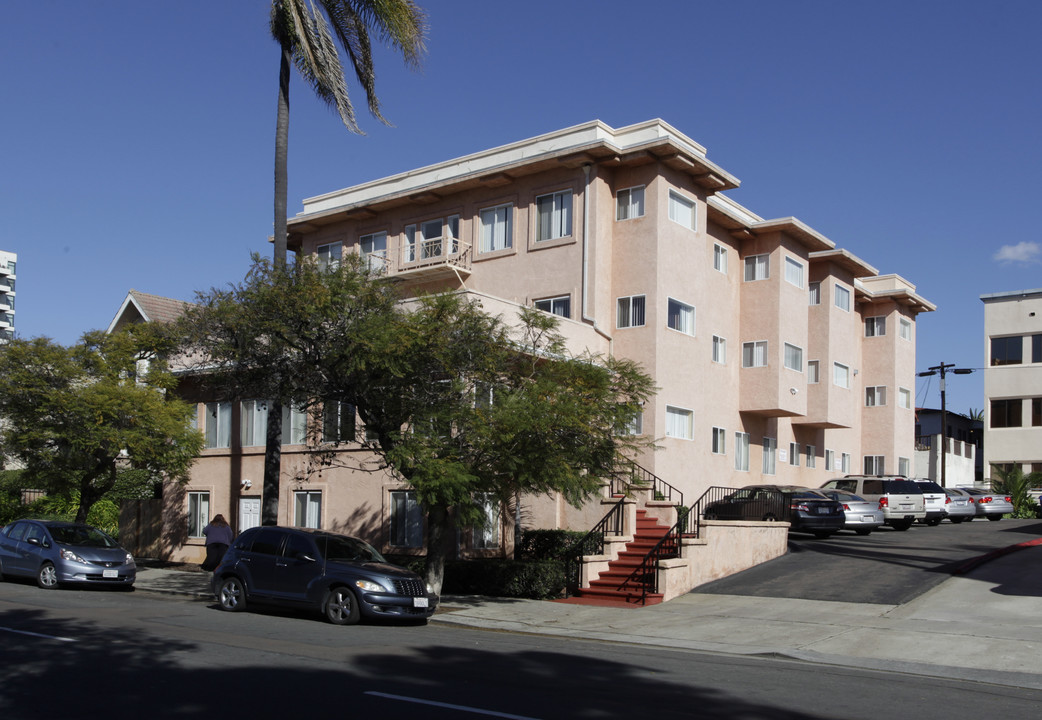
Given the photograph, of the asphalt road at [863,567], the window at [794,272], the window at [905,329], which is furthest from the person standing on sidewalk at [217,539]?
the window at [905,329]

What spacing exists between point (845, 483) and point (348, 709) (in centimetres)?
2528

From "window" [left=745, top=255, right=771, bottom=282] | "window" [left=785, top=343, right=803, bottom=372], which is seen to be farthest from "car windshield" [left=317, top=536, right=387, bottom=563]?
"window" [left=745, top=255, right=771, bottom=282]

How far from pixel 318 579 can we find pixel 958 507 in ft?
89.8

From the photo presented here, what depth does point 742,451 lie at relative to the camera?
103ft

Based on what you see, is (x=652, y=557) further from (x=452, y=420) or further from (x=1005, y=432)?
(x=1005, y=432)

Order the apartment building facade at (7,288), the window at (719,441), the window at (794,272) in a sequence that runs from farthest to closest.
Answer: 1. the apartment building facade at (7,288)
2. the window at (794,272)
3. the window at (719,441)

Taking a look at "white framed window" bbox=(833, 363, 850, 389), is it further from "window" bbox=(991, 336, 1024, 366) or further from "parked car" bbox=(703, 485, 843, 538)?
"window" bbox=(991, 336, 1024, 366)

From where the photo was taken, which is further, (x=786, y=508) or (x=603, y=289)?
(x=603, y=289)

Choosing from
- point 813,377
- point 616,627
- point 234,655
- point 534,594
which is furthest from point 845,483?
point 234,655

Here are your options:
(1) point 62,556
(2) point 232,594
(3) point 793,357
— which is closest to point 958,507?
(3) point 793,357

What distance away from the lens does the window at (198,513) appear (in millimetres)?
28594

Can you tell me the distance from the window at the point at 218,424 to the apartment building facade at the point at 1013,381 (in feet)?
131

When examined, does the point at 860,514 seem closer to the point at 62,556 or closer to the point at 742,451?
A: the point at 742,451

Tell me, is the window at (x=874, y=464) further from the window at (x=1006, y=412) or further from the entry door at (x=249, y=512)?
the entry door at (x=249, y=512)
